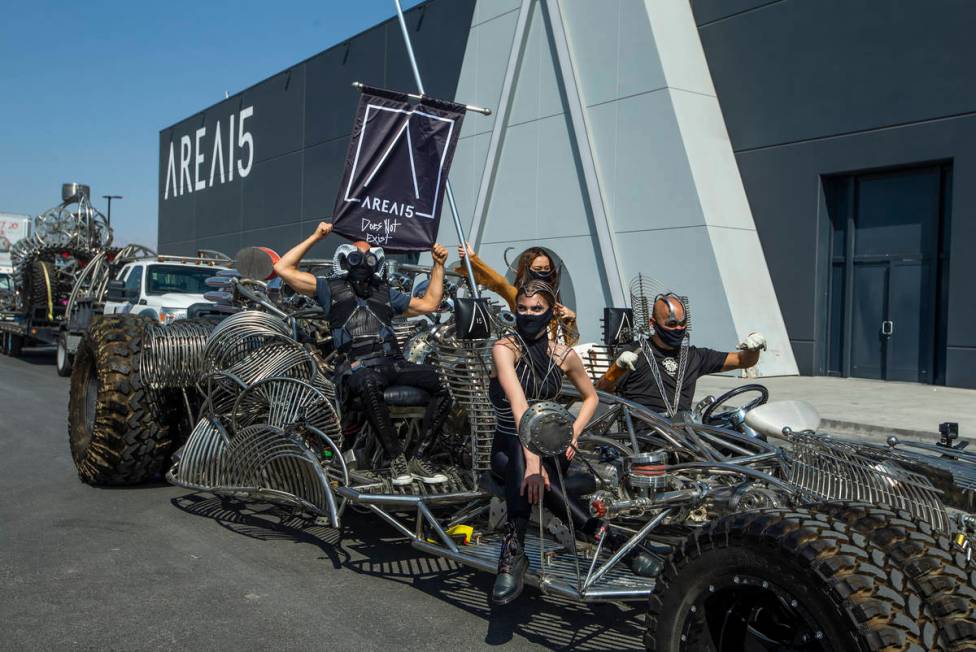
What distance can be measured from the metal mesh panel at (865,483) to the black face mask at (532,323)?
3.95 feet

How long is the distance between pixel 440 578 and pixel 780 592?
2332mm

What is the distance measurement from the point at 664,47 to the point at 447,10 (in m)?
8.01

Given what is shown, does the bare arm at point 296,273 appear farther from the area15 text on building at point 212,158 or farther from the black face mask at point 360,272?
the area15 text on building at point 212,158

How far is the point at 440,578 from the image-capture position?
14.9 ft

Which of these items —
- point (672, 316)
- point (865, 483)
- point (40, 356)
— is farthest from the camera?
point (40, 356)

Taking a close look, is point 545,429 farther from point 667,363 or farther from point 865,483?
point 667,363

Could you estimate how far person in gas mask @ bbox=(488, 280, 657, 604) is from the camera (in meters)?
3.66

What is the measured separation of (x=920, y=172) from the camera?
14227mm

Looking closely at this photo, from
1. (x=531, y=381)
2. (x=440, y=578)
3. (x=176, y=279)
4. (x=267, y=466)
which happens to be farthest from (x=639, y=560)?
(x=176, y=279)

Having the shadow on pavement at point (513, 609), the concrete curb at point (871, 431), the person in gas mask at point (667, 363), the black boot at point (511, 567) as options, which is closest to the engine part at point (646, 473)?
the black boot at point (511, 567)

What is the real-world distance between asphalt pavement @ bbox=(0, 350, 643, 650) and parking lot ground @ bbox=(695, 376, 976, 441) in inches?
259

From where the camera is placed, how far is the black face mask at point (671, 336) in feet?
16.9

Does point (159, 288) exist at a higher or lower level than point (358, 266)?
lower

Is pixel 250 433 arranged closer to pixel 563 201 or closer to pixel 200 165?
pixel 563 201
